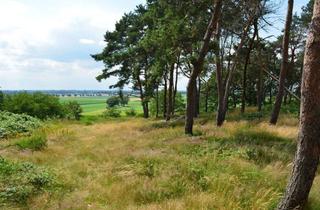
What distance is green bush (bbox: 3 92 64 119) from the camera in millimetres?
54531

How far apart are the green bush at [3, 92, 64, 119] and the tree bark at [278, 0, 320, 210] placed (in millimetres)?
48229

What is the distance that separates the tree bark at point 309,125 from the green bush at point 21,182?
508 cm

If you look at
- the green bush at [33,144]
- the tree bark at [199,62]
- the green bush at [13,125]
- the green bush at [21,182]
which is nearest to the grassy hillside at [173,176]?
the green bush at [21,182]

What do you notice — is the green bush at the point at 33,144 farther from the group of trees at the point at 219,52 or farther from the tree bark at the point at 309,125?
the tree bark at the point at 309,125

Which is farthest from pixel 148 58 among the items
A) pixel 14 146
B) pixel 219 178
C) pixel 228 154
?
pixel 219 178

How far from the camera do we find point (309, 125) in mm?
6531

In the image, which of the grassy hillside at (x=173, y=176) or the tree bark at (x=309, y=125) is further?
the grassy hillside at (x=173, y=176)

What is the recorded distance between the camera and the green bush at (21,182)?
8297 mm

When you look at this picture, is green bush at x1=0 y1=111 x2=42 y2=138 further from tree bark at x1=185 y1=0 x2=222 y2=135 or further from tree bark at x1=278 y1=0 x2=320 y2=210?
tree bark at x1=278 y1=0 x2=320 y2=210

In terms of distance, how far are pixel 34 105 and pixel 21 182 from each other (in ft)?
159

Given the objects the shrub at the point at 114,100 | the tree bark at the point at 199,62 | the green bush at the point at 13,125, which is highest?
the tree bark at the point at 199,62

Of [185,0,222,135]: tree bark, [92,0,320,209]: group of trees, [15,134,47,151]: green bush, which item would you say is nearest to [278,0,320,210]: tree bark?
[92,0,320,209]: group of trees

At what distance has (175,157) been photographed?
12016 mm

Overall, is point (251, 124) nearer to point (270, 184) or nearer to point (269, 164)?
point (269, 164)
